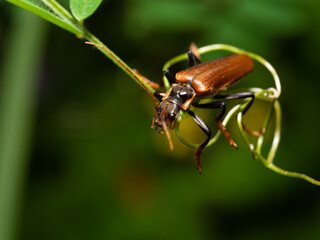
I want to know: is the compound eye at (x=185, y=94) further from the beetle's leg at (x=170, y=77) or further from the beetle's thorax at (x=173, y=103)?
the beetle's leg at (x=170, y=77)

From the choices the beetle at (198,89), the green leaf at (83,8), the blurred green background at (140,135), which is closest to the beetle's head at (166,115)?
the beetle at (198,89)

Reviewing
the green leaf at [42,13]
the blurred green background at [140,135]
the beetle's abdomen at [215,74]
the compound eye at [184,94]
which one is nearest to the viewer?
the green leaf at [42,13]

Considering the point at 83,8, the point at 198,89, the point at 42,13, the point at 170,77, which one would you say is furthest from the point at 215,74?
the point at 42,13

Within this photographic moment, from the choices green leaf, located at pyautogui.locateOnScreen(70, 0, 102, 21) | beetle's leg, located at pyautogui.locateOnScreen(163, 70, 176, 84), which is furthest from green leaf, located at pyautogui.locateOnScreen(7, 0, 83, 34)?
beetle's leg, located at pyautogui.locateOnScreen(163, 70, 176, 84)

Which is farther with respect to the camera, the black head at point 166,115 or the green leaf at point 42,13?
the black head at point 166,115

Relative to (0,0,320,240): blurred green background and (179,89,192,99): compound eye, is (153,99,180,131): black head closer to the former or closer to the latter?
(179,89,192,99): compound eye

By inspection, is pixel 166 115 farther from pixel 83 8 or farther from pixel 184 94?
pixel 83 8

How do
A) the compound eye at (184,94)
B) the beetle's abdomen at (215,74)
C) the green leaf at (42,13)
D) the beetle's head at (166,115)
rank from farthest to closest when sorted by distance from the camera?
the beetle's abdomen at (215,74) < the compound eye at (184,94) < the beetle's head at (166,115) < the green leaf at (42,13)
